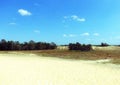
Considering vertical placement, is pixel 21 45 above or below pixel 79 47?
above

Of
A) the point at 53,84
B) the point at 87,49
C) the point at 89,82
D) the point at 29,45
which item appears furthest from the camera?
the point at 29,45

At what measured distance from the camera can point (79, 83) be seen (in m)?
12.2

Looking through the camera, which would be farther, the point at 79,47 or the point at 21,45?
the point at 21,45

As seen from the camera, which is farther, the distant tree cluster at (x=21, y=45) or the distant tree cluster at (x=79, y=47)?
the distant tree cluster at (x=21, y=45)

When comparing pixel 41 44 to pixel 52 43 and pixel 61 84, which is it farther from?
pixel 61 84

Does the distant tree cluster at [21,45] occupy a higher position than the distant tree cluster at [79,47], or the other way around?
the distant tree cluster at [21,45]

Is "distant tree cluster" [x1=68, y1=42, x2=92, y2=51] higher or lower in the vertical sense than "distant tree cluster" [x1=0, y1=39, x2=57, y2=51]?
lower

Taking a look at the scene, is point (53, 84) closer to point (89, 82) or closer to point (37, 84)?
point (37, 84)

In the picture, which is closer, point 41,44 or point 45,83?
point 45,83

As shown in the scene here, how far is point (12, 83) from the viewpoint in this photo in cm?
1195

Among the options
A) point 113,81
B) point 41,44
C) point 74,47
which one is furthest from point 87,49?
point 113,81

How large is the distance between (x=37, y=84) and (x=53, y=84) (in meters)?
0.74

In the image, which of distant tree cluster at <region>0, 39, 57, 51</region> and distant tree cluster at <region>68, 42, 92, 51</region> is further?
distant tree cluster at <region>0, 39, 57, 51</region>

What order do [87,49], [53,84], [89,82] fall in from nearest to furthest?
[53,84], [89,82], [87,49]
